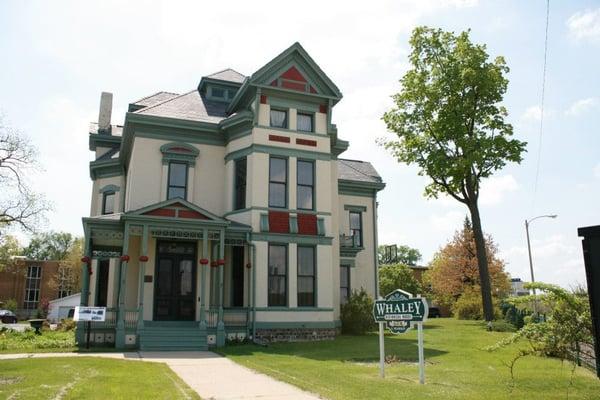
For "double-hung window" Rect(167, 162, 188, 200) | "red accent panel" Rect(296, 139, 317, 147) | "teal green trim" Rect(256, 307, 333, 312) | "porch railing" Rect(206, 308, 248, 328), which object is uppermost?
"red accent panel" Rect(296, 139, 317, 147)

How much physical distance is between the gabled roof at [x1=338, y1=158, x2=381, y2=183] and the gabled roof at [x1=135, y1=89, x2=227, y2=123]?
26.3 feet

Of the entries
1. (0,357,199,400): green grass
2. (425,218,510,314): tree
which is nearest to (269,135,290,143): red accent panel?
(0,357,199,400): green grass

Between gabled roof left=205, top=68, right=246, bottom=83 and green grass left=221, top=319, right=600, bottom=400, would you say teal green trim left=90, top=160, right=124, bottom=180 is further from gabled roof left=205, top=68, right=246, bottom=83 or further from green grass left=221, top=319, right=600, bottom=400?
green grass left=221, top=319, right=600, bottom=400

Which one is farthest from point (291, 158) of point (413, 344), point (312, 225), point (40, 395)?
point (40, 395)

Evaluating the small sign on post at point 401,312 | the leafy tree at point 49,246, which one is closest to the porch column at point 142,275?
the small sign on post at point 401,312

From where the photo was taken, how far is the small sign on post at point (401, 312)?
1088 cm

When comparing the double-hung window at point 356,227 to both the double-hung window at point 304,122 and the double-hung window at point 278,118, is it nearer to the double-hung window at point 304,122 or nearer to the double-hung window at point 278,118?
the double-hung window at point 304,122

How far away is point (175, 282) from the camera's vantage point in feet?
68.5

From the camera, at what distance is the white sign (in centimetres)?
1688

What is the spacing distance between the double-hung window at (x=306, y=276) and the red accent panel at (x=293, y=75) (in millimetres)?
7228

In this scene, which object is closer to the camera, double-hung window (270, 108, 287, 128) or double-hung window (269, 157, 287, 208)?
double-hung window (269, 157, 287, 208)

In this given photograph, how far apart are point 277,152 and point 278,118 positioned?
1.64 m

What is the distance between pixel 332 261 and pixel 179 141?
8275 mm

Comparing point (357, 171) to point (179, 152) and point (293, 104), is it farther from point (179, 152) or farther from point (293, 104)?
point (179, 152)
